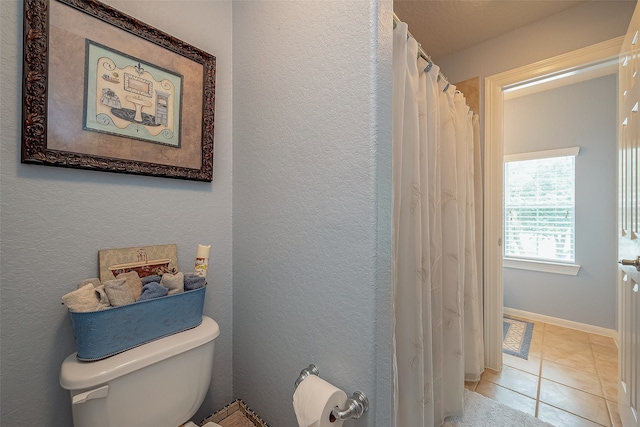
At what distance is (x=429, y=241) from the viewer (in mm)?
1162

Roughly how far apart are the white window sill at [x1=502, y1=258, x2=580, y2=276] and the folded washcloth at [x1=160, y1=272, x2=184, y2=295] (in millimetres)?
2836

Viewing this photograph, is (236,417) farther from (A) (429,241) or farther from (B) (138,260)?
(A) (429,241)

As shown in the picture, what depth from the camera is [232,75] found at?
1062 mm

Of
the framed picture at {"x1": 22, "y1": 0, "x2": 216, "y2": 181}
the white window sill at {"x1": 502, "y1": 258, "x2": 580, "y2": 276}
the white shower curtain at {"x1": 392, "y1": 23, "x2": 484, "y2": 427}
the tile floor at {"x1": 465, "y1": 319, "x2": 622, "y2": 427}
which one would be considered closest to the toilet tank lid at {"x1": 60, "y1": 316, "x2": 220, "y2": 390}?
the framed picture at {"x1": 22, "y1": 0, "x2": 216, "y2": 181}

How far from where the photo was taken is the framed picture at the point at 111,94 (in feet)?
2.14

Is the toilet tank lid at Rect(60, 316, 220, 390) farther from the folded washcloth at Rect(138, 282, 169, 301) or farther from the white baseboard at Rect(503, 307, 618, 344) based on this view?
the white baseboard at Rect(503, 307, 618, 344)

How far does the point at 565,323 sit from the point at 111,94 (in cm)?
391

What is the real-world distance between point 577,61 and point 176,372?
2.50 meters

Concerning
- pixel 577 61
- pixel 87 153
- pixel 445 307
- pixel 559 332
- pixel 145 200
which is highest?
pixel 577 61

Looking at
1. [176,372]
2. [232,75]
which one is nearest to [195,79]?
[232,75]

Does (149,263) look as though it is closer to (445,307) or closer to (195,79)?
→ (195,79)

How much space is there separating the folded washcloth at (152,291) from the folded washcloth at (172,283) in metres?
0.02

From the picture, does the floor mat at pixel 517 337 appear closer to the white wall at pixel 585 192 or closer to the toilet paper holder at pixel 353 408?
the white wall at pixel 585 192

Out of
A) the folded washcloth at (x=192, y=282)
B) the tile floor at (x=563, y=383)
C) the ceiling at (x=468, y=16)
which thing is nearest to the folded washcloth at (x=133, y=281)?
the folded washcloth at (x=192, y=282)
